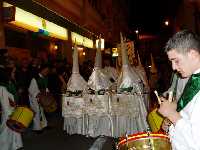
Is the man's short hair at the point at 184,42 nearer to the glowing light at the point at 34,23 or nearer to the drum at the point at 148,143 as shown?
the drum at the point at 148,143

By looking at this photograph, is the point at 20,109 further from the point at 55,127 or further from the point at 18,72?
the point at 55,127

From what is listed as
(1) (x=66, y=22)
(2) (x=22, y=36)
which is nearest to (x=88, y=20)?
(1) (x=66, y=22)

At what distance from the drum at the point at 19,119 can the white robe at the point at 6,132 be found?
20 cm

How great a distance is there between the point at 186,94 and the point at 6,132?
6.67 metres

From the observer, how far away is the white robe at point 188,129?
301 cm

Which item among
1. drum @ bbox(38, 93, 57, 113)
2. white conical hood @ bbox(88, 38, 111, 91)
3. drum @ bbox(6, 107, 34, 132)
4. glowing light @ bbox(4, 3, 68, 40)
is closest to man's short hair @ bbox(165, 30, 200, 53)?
drum @ bbox(6, 107, 34, 132)

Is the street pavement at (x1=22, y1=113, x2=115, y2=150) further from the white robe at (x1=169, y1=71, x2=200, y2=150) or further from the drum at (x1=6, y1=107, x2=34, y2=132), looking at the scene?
the white robe at (x1=169, y1=71, x2=200, y2=150)

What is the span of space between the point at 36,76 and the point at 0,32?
6.13ft

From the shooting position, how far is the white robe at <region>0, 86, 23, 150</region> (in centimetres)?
884

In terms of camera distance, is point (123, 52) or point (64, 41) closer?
point (123, 52)

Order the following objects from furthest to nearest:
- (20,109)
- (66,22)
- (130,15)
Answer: (130,15) → (66,22) → (20,109)

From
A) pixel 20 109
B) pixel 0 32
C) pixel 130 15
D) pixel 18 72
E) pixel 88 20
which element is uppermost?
pixel 130 15

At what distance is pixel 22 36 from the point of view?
16.9 m

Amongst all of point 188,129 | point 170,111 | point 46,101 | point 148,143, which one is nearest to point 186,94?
point 170,111
